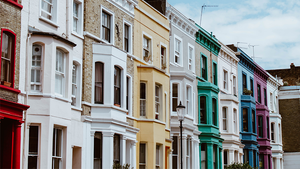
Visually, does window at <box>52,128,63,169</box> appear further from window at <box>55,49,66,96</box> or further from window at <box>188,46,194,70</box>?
window at <box>188,46,194,70</box>

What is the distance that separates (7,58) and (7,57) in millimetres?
52

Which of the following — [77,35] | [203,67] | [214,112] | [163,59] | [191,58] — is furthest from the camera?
[203,67]

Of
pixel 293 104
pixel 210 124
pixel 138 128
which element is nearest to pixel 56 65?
pixel 138 128

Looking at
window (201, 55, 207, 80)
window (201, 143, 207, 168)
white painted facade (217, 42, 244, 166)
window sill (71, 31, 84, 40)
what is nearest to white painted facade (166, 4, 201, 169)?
window (201, 143, 207, 168)

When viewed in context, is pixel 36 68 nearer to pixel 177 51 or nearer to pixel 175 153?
pixel 175 153

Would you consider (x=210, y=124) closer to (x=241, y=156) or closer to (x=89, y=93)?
(x=241, y=156)

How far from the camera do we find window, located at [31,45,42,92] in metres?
22.4

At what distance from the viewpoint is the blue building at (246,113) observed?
157 ft

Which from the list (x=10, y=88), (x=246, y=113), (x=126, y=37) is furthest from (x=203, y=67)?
(x=10, y=88)

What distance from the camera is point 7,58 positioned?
68.2 ft

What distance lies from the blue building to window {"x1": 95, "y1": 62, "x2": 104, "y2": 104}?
2309 cm

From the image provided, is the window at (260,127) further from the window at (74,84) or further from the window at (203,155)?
the window at (74,84)

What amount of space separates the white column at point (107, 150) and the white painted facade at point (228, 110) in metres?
18.1

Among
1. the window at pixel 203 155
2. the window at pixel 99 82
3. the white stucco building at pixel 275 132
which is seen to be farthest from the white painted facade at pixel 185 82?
the white stucco building at pixel 275 132
